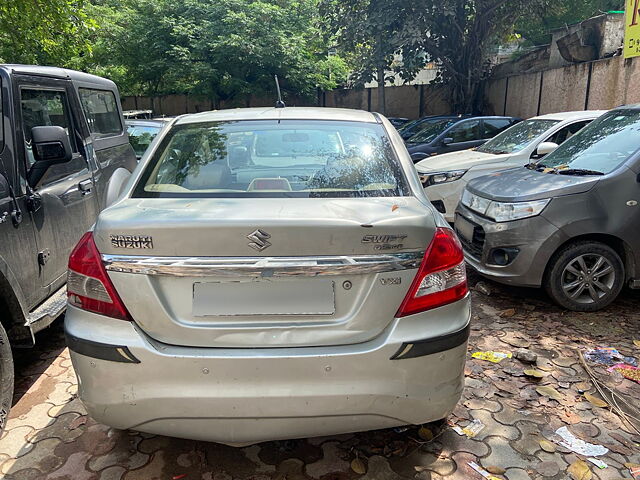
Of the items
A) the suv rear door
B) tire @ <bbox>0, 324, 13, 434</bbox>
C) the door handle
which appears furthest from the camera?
the door handle

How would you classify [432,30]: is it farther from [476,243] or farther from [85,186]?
[85,186]

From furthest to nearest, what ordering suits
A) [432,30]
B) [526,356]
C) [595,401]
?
[432,30] < [526,356] < [595,401]

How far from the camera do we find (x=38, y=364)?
349 cm

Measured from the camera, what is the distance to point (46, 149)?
316 centimetres

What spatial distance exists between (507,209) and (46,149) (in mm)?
3473

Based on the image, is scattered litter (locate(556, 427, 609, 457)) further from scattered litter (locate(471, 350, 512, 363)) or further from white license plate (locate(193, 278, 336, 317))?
white license plate (locate(193, 278, 336, 317))

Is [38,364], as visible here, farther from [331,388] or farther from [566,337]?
[566,337]

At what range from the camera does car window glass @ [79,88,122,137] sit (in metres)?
4.45

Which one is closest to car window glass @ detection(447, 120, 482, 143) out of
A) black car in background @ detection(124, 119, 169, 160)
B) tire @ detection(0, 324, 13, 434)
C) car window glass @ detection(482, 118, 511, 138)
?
car window glass @ detection(482, 118, 511, 138)

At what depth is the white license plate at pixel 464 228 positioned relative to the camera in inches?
Result: 184

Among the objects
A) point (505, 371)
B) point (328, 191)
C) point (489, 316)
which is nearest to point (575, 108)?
point (489, 316)

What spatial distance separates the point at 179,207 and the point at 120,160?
3.35 metres

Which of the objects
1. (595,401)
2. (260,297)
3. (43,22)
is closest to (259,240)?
(260,297)

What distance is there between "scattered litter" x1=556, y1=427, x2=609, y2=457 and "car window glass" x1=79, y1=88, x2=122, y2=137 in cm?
422
